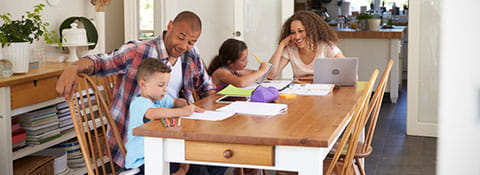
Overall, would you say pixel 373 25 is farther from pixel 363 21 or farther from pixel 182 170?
pixel 182 170

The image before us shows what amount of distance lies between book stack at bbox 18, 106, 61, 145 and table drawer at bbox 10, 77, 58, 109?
9cm

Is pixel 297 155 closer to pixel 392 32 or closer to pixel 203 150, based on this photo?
pixel 203 150

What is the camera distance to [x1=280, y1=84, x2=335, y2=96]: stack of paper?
293 cm

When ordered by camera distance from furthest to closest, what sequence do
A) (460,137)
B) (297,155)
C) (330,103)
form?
1. (330,103)
2. (297,155)
3. (460,137)

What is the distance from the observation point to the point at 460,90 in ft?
2.43

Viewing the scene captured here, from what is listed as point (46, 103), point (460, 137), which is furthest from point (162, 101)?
point (460, 137)

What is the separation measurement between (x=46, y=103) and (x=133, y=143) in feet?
3.87

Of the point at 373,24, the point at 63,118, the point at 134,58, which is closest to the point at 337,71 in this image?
the point at 134,58

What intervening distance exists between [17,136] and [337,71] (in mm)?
1655

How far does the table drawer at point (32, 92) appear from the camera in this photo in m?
3.03

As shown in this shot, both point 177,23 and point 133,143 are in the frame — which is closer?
point 133,143

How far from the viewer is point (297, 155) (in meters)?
1.88

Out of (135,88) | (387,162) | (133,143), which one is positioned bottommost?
(387,162)

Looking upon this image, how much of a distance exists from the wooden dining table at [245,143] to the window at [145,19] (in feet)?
9.94
